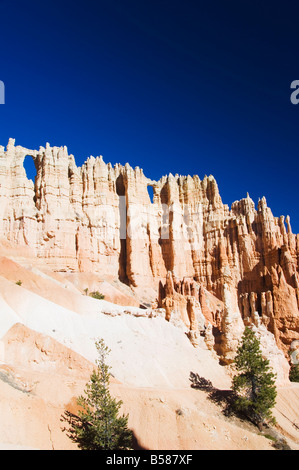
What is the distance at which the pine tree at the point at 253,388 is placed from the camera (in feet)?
80.3

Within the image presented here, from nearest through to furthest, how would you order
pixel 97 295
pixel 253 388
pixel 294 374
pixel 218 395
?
pixel 253 388 < pixel 218 395 < pixel 294 374 < pixel 97 295

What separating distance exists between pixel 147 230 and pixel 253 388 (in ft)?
144

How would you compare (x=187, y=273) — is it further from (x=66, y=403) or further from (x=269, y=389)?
(x=66, y=403)

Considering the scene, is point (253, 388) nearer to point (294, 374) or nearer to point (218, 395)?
point (218, 395)

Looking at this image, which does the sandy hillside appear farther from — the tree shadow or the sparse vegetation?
the sparse vegetation

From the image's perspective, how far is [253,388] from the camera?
2606cm

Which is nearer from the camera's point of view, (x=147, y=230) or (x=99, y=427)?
(x=99, y=427)

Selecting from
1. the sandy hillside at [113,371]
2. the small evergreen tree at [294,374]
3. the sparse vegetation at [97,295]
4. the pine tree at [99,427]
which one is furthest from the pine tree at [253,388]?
the sparse vegetation at [97,295]

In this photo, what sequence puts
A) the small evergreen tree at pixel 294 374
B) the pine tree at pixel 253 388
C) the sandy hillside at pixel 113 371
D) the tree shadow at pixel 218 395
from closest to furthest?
the sandy hillside at pixel 113 371 → the pine tree at pixel 253 388 → the tree shadow at pixel 218 395 → the small evergreen tree at pixel 294 374

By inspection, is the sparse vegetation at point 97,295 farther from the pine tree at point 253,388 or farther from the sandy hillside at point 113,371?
the pine tree at point 253,388

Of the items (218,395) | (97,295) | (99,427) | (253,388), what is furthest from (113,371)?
(97,295)

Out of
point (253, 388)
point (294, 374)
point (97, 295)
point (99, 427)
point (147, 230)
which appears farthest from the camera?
point (147, 230)

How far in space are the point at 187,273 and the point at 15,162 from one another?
35.4 metres

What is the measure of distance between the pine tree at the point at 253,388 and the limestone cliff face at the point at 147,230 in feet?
80.3
